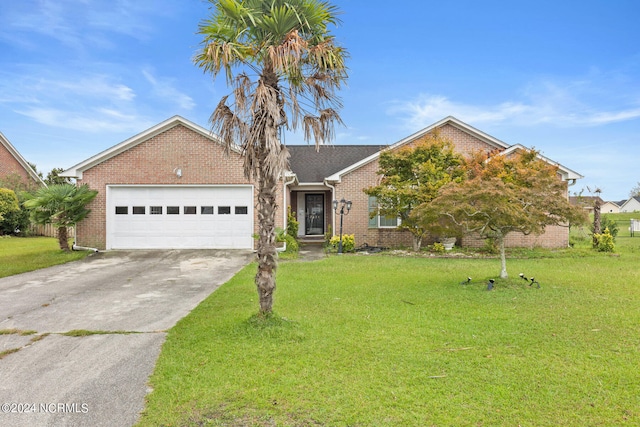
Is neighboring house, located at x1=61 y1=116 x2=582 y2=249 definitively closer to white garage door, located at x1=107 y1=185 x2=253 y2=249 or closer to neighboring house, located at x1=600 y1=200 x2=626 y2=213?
white garage door, located at x1=107 y1=185 x2=253 y2=249

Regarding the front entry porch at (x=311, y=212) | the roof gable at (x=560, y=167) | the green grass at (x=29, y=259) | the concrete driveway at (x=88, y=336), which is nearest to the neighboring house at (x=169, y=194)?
the roof gable at (x=560, y=167)

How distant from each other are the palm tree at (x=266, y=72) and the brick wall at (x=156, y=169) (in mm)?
9326

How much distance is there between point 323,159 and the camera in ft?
66.2

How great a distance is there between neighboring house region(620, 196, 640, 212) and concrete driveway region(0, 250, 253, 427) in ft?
240

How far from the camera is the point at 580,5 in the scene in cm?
1194

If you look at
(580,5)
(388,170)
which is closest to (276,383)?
(388,170)

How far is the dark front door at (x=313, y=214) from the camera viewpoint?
20.1m

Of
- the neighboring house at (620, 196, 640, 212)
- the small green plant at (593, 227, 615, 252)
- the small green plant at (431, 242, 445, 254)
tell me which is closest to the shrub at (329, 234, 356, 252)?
the small green plant at (431, 242, 445, 254)

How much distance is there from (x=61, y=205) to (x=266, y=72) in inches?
467

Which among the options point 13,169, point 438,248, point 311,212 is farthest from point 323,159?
point 13,169

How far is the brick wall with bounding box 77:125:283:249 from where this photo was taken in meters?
14.8

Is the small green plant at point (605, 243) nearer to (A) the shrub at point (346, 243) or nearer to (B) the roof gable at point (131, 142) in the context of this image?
(A) the shrub at point (346, 243)

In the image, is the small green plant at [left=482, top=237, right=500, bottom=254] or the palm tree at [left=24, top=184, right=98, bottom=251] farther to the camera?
the small green plant at [left=482, top=237, right=500, bottom=254]

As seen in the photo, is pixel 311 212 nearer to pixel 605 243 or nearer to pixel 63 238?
pixel 63 238
